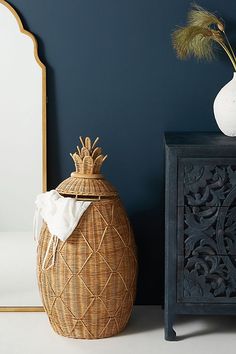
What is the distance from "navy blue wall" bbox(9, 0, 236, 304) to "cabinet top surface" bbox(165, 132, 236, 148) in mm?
107

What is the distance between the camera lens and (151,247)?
336 cm

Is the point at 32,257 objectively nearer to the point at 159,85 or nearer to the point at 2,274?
the point at 2,274

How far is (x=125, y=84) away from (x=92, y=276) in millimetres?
881

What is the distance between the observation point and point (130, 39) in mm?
3250

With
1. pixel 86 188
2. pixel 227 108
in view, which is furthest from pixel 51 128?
pixel 227 108

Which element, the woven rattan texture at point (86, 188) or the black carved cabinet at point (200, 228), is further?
the woven rattan texture at point (86, 188)

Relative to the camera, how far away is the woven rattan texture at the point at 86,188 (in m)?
2.92

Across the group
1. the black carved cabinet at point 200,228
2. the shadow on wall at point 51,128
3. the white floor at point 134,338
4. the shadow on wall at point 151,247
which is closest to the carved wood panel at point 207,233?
the black carved cabinet at point 200,228

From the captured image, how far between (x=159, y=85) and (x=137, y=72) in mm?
109

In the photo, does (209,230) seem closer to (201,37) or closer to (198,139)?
(198,139)

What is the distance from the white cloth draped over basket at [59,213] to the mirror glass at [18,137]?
0.29m

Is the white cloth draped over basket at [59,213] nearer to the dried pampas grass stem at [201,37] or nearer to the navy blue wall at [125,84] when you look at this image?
the navy blue wall at [125,84]

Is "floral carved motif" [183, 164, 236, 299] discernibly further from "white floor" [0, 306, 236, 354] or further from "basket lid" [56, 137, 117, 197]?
"basket lid" [56, 137, 117, 197]

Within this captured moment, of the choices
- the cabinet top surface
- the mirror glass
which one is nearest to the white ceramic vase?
the cabinet top surface
